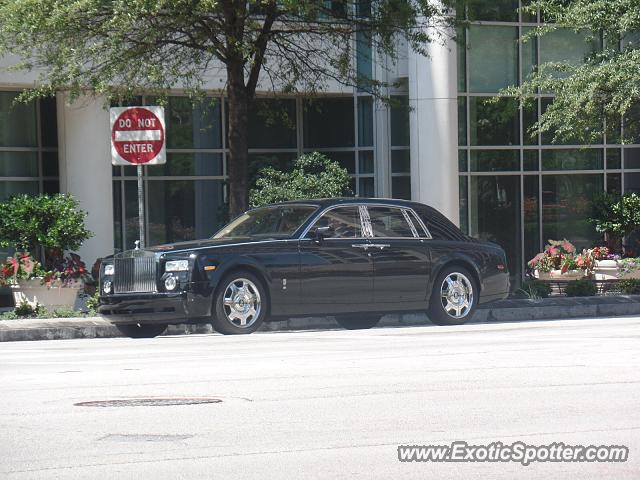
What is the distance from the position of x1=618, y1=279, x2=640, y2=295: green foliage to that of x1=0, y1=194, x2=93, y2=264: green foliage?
8895 millimetres

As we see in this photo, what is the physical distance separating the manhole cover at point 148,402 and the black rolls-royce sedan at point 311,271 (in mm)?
5672

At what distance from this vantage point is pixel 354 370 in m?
11.3

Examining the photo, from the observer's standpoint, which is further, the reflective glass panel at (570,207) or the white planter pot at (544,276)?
the reflective glass panel at (570,207)

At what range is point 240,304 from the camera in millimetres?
15539

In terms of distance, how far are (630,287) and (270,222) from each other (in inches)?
329

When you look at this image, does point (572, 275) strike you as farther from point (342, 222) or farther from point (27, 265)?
point (27, 265)

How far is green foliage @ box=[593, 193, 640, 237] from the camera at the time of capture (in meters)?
26.8

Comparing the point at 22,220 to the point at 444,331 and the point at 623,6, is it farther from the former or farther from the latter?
the point at 623,6

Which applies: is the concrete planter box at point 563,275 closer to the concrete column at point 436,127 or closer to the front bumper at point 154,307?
the concrete column at point 436,127

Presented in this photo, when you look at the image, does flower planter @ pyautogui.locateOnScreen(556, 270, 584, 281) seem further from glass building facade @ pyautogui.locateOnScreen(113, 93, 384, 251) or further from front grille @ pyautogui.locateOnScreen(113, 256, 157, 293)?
front grille @ pyautogui.locateOnScreen(113, 256, 157, 293)

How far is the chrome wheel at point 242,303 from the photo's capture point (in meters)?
15.5

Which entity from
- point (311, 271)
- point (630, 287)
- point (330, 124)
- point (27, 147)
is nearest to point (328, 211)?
point (311, 271)

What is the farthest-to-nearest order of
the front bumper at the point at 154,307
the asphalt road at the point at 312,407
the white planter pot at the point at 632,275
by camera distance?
the white planter pot at the point at 632,275
the front bumper at the point at 154,307
the asphalt road at the point at 312,407

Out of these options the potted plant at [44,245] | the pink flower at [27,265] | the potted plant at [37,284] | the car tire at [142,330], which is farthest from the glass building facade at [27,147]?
the car tire at [142,330]
